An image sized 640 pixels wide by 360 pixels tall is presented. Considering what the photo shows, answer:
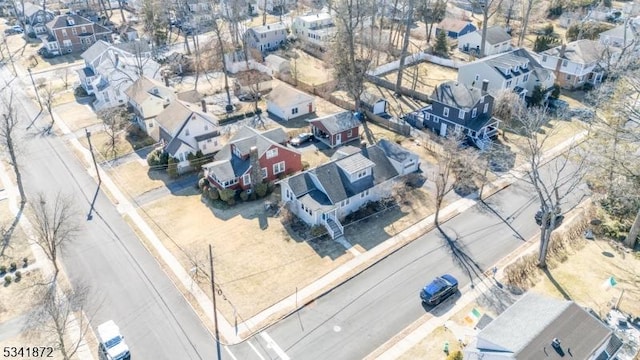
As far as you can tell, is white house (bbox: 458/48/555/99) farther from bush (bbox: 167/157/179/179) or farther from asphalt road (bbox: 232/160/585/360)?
bush (bbox: 167/157/179/179)

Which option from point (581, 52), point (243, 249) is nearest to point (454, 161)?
point (243, 249)

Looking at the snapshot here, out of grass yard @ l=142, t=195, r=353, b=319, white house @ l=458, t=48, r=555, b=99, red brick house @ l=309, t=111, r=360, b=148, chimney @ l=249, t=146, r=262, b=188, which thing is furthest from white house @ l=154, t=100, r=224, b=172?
white house @ l=458, t=48, r=555, b=99

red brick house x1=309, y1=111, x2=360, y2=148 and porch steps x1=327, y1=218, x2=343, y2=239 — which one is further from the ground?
red brick house x1=309, y1=111, x2=360, y2=148

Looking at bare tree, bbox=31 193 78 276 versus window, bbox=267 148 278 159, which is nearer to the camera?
bare tree, bbox=31 193 78 276

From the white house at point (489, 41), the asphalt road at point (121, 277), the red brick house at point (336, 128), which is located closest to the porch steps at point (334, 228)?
the asphalt road at point (121, 277)

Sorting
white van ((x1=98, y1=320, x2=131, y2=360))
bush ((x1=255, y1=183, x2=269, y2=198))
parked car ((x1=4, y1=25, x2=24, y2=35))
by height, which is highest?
parked car ((x1=4, y1=25, x2=24, y2=35))

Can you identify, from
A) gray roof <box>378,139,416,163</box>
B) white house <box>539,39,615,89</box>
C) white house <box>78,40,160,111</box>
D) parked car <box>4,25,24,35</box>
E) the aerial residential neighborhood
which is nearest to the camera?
the aerial residential neighborhood
